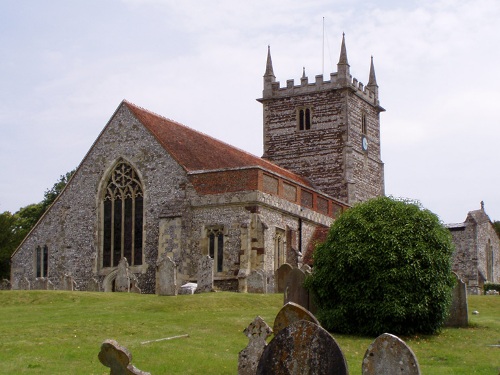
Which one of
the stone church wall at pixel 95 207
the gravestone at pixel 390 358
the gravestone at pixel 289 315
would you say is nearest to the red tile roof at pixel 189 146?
the stone church wall at pixel 95 207

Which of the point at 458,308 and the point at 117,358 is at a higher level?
the point at 458,308

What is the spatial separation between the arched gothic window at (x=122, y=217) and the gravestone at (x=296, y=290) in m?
14.7

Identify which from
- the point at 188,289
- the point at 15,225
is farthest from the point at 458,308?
the point at 15,225

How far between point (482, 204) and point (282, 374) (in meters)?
40.4

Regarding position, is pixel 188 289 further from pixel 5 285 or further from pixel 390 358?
pixel 390 358

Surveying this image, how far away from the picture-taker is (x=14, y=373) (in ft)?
56.2

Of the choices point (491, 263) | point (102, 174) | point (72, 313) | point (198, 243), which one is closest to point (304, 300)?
point (72, 313)

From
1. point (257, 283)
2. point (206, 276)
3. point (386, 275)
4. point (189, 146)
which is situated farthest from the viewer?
point (189, 146)

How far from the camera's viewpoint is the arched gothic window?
1575 inches

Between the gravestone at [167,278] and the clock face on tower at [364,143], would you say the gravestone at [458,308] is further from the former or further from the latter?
the clock face on tower at [364,143]

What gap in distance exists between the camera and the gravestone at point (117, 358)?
14.4 meters

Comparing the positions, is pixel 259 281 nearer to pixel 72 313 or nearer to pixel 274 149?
pixel 72 313

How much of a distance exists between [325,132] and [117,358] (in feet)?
133

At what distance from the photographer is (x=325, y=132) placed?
177 feet
